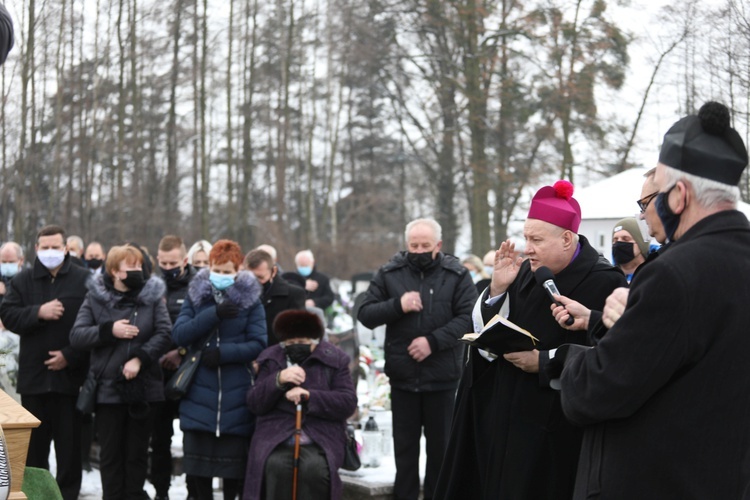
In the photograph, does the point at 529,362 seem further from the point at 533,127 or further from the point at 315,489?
the point at 533,127

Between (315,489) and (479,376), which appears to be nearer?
(479,376)

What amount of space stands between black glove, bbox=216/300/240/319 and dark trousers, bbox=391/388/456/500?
4.58ft

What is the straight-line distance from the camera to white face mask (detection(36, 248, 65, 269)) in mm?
7695

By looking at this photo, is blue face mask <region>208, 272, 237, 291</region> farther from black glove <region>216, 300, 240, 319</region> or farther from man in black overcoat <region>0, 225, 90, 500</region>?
man in black overcoat <region>0, 225, 90, 500</region>

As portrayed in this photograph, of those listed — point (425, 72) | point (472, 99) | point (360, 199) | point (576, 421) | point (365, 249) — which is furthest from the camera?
point (360, 199)

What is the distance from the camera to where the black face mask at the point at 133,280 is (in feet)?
23.8

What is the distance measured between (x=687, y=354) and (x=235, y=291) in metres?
4.45

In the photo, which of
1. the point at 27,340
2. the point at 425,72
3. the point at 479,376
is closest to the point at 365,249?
the point at 425,72

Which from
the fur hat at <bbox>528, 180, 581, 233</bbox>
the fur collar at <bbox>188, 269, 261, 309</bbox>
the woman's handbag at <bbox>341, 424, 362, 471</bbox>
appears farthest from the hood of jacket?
the fur hat at <bbox>528, 180, 581, 233</bbox>

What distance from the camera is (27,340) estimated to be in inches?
303

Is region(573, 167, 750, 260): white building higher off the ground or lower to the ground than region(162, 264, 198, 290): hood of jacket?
higher

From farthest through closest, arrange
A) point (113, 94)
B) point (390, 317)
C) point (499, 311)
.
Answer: point (113, 94)
point (390, 317)
point (499, 311)

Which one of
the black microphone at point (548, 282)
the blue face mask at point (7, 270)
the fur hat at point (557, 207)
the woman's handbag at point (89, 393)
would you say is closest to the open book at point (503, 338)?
the black microphone at point (548, 282)

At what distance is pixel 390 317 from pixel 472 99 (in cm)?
1443
